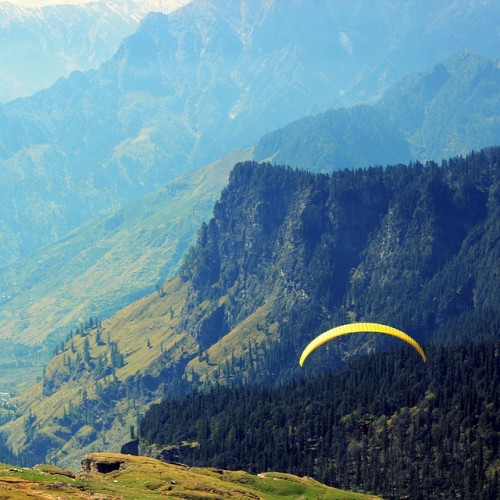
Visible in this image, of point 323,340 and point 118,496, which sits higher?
point 323,340

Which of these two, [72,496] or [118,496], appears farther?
[118,496]

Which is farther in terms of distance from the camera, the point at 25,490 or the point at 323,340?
the point at 323,340

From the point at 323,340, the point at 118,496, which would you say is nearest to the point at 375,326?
the point at 323,340

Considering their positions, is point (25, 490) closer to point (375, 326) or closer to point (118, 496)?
point (118, 496)

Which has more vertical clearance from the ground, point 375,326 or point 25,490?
point 375,326

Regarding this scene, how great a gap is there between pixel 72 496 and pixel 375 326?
5309 centimetres

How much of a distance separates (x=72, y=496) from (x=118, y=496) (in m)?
14.1

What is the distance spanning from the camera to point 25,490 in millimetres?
181500

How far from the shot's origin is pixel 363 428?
196 m

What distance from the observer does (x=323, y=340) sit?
19788cm

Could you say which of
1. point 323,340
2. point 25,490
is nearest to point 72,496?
point 25,490

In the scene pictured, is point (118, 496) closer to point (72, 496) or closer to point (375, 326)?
point (72, 496)

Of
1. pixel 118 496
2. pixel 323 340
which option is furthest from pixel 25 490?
pixel 323 340

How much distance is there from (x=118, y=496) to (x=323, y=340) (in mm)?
41398
